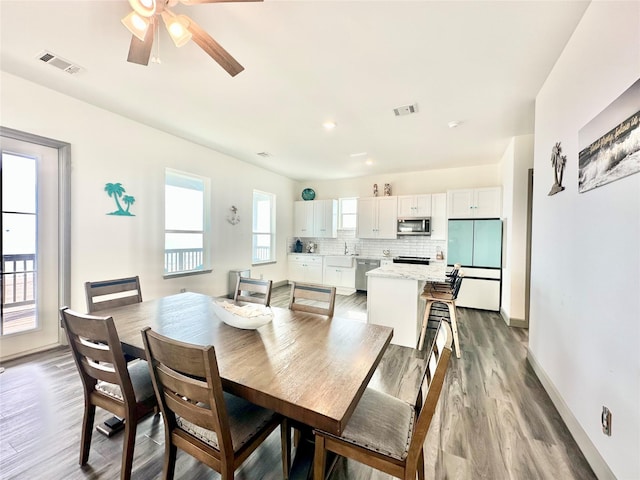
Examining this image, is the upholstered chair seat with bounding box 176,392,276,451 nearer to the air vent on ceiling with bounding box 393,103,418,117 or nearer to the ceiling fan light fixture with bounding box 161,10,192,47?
the ceiling fan light fixture with bounding box 161,10,192,47

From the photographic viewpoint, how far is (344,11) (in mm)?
1722

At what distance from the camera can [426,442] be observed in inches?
67.2

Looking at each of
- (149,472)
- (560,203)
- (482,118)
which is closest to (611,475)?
(560,203)

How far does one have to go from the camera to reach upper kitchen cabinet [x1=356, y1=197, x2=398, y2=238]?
19.2 ft

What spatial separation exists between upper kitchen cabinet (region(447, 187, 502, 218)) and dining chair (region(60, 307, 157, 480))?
5174 mm

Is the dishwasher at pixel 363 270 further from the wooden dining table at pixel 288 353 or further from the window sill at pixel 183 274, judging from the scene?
the wooden dining table at pixel 288 353

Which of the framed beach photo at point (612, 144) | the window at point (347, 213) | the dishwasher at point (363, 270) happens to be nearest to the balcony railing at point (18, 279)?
the framed beach photo at point (612, 144)

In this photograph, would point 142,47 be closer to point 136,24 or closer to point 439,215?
point 136,24

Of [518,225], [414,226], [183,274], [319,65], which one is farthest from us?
[414,226]

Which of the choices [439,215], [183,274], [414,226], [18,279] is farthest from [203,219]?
[439,215]

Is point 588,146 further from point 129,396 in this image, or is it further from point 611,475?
point 129,396

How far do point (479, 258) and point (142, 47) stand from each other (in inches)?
203

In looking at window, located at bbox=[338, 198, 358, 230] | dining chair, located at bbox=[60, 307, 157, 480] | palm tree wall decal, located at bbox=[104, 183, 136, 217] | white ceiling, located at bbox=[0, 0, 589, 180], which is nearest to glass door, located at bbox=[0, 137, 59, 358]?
palm tree wall decal, located at bbox=[104, 183, 136, 217]

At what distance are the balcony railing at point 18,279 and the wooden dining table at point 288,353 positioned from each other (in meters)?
1.64
